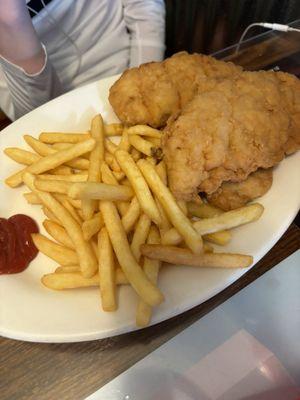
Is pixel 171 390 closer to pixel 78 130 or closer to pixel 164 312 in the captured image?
pixel 164 312

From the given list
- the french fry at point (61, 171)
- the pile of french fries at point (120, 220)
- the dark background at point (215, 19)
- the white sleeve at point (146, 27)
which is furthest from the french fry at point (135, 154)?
the dark background at point (215, 19)

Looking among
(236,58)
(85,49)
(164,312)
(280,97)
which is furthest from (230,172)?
(85,49)

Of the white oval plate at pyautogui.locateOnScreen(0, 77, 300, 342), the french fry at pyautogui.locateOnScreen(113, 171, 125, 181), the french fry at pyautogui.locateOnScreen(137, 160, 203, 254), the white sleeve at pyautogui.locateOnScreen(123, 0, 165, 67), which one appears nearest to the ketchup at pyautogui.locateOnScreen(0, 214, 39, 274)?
the white oval plate at pyautogui.locateOnScreen(0, 77, 300, 342)

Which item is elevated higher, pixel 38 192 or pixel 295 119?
pixel 295 119

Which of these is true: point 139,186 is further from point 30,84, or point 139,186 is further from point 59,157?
point 30,84

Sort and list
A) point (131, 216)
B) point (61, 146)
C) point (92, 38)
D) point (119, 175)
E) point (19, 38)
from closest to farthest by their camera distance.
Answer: point (131, 216), point (119, 175), point (61, 146), point (19, 38), point (92, 38)

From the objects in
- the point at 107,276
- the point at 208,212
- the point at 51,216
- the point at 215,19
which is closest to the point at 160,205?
the point at 208,212

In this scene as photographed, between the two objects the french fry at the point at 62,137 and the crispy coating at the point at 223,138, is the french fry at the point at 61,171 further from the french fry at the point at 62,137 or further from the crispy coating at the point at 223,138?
the crispy coating at the point at 223,138
